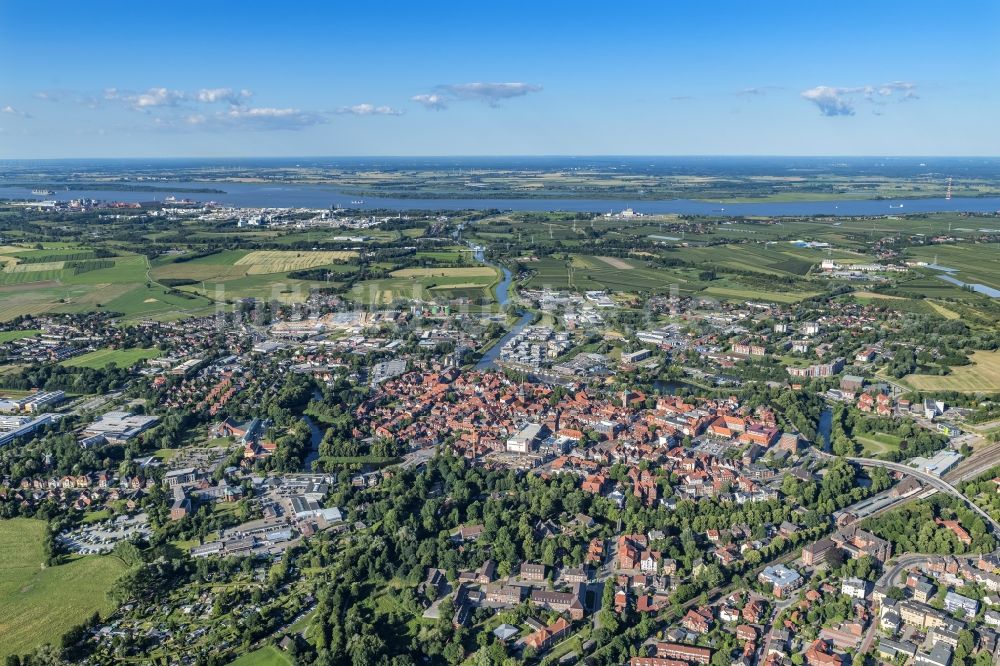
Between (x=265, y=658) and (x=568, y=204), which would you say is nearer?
(x=265, y=658)

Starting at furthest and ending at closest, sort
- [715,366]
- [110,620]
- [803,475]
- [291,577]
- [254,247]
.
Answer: [254,247], [715,366], [803,475], [291,577], [110,620]

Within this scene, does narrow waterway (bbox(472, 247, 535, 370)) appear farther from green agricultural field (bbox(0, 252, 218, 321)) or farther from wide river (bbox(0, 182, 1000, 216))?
wide river (bbox(0, 182, 1000, 216))

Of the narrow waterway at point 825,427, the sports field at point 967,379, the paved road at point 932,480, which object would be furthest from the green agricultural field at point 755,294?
the paved road at point 932,480

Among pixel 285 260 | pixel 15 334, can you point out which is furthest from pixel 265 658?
pixel 285 260

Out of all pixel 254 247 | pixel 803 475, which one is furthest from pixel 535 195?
pixel 803 475

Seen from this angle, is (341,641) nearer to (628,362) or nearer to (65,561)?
(65,561)

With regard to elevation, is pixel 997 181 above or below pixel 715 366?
above

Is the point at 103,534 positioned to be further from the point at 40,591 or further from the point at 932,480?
the point at 932,480
